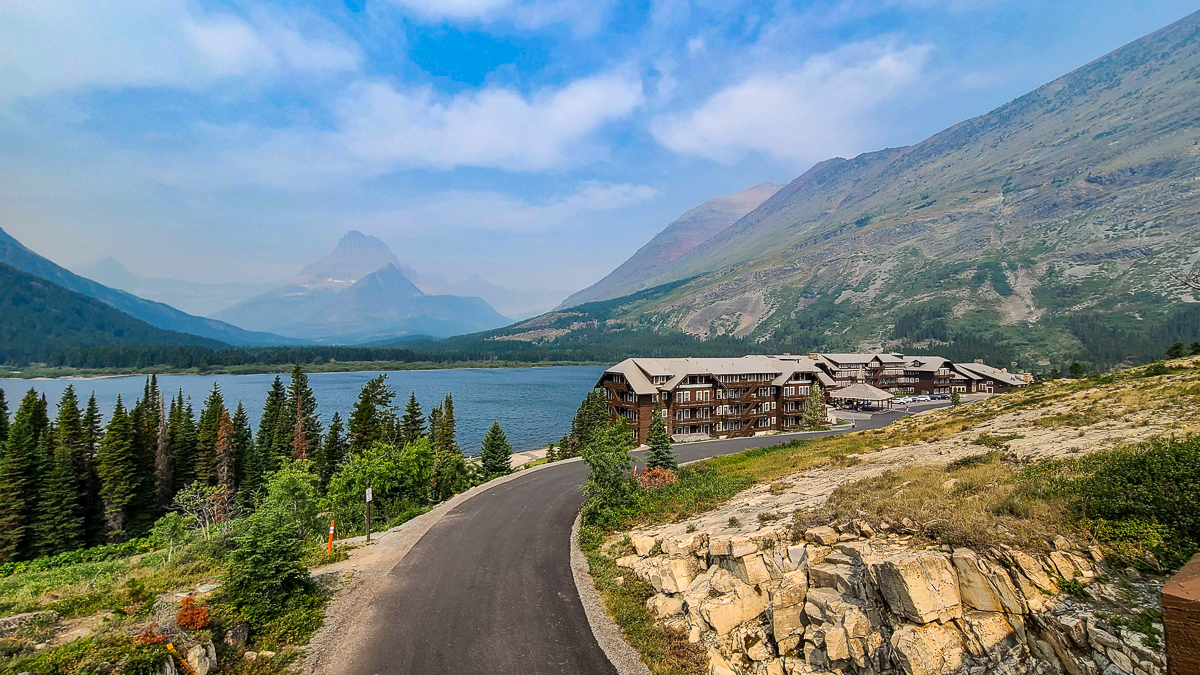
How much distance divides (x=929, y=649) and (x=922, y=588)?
116 centimetres

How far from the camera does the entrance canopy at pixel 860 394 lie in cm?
8894

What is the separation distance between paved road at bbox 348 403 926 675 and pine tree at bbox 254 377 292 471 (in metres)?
43.7

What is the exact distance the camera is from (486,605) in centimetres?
1702

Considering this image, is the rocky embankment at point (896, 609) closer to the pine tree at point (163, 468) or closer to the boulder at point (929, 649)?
the boulder at point (929, 649)

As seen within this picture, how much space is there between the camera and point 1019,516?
11.0m

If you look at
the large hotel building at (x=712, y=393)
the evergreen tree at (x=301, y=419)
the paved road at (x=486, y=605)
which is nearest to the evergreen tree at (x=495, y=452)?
the large hotel building at (x=712, y=393)

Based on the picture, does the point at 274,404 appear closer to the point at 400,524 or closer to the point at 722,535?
the point at 400,524

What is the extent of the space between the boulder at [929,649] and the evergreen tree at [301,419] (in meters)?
69.5

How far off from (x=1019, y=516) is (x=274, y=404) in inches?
3232

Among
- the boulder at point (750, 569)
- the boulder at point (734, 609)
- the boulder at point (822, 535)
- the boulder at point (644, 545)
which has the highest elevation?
the boulder at point (822, 535)

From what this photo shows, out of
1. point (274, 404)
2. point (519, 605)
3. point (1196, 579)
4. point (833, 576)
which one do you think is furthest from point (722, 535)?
point (274, 404)

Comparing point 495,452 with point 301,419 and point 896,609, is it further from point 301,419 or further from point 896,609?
point 896,609

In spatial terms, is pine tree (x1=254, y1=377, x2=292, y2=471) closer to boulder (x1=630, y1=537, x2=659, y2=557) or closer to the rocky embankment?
boulder (x1=630, y1=537, x2=659, y2=557)

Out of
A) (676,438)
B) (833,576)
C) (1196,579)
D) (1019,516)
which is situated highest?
(1196,579)
